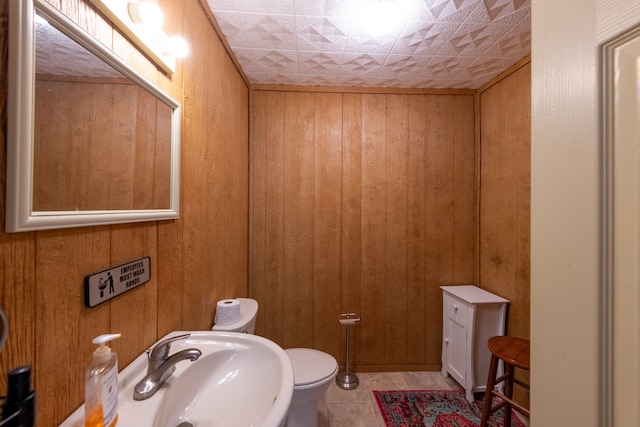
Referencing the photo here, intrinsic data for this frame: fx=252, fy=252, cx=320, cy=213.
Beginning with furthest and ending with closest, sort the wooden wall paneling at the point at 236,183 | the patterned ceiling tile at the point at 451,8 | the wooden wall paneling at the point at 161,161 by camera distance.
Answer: the wooden wall paneling at the point at 236,183 → the patterned ceiling tile at the point at 451,8 → the wooden wall paneling at the point at 161,161

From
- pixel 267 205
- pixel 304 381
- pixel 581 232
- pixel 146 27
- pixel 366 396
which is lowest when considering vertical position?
pixel 366 396

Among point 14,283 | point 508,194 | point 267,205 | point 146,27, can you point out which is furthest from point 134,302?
point 508,194

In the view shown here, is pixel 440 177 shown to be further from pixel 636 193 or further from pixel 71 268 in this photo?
pixel 71 268

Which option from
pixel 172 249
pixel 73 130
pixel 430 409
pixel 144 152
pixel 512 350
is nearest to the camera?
pixel 73 130

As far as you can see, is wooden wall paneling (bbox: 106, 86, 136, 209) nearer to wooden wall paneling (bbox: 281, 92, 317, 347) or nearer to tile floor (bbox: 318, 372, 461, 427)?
wooden wall paneling (bbox: 281, 92, 317, 347)

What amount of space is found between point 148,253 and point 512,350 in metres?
1.91

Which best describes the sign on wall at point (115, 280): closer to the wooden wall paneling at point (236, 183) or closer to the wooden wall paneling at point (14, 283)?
the wooden wall paneling at point (14, 283)

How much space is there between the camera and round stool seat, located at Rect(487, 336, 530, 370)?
4.42ft

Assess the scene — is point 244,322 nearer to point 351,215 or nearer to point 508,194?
point 351,215

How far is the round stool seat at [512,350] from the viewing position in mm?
1349

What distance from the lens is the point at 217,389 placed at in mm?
885

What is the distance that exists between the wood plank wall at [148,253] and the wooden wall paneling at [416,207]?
139 centimetres

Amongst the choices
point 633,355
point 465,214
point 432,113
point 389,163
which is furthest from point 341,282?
point 633,355

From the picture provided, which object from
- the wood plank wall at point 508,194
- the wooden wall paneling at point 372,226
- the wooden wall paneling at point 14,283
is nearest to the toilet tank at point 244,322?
the wooden wall paneling at point 14,283
